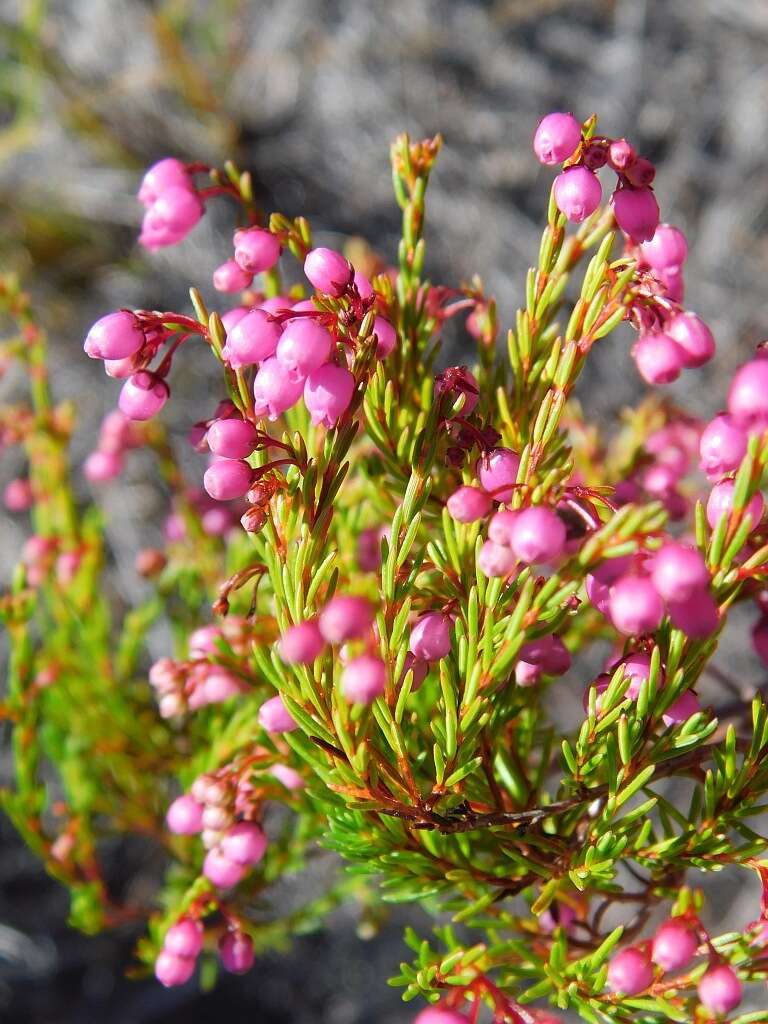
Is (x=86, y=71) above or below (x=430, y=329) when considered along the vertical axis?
below

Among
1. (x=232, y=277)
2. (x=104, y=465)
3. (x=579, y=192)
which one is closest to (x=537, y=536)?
(x=579, y=192)

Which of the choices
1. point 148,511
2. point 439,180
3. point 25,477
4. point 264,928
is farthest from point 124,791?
point 439,180

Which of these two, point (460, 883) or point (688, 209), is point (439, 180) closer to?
point (688, 209)

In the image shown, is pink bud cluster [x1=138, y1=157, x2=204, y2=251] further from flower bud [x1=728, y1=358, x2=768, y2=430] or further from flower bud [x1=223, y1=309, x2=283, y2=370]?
flower bud [x1=728, y1=358, x2=768, y2=430]

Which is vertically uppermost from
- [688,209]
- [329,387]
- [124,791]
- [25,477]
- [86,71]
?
[329,387]

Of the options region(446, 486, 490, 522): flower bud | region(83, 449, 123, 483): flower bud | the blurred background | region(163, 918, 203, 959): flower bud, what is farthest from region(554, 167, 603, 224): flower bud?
the blurred background

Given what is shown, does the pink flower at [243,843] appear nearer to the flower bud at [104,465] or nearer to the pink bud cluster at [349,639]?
the pink bud cluster at [349,639]
